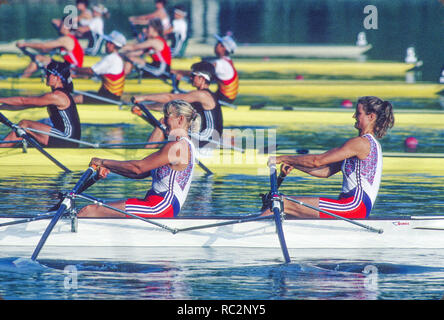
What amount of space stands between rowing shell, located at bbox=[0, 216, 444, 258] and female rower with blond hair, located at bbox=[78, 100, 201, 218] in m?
0.17

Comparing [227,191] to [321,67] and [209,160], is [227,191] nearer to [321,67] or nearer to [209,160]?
[209,160]

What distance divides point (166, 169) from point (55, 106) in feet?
16.0

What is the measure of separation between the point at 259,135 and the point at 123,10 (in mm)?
34265

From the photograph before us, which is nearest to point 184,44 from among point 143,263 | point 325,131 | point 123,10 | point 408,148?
point 325,131

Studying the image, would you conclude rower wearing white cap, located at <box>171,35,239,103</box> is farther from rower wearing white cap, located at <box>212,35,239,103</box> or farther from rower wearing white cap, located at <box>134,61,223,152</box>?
rower wearing white cap, located at <box>134,61,223,152</box>

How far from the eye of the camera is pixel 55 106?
14.8 metres

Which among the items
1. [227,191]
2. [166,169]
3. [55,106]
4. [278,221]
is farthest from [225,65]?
[278,221]

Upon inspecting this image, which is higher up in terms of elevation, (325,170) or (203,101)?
(203,101)

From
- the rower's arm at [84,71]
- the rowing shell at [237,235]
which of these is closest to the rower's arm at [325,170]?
the rowing shell at [237,235]

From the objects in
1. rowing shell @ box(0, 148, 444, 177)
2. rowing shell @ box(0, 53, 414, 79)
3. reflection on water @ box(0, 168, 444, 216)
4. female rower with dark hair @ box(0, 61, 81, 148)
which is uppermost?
rowing shell @ box(0, 53, 414, 79)

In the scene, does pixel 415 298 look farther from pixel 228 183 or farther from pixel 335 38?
pixel 335 38

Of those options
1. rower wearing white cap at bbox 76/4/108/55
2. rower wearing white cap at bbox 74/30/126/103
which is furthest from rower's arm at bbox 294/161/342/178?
rower wearing white cap at bbox 76/4/108/55

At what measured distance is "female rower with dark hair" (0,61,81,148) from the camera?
1441 cm

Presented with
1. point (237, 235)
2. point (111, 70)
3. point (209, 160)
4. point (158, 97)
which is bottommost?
point (237, 235)
